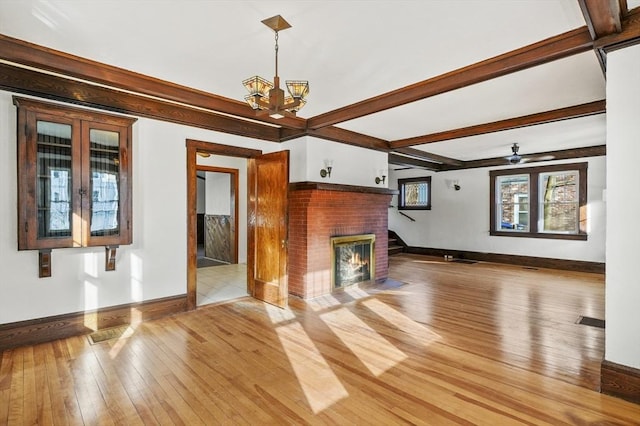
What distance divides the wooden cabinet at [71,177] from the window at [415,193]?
8048 millimetres

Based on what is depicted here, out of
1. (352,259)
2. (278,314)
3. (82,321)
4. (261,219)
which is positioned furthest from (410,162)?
(82,321)

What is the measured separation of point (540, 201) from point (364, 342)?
6.71 metres

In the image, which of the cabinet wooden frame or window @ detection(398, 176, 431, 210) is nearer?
the cabinet wooden frame

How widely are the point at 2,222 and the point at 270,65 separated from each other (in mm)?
2938

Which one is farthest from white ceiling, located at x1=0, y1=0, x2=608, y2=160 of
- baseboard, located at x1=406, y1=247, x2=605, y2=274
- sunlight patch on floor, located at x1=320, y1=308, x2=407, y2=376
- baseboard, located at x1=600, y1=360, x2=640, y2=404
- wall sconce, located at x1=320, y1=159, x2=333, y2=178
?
baseboard, located at x1=406, y1=247, x2=605, y2=274

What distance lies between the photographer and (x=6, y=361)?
2.89m

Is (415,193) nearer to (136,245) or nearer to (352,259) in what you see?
(352,259)

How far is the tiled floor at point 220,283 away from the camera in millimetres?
5027

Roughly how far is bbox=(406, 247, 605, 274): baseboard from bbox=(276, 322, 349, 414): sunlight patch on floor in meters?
6.65

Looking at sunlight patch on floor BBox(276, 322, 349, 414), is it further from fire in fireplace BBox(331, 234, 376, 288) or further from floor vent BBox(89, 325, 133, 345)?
fire in fireplace BBox(331, 234, 376, 288)

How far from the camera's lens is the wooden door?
461 centimetres

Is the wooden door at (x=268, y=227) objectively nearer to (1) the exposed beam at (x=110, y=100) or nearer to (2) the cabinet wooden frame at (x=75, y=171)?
(1) the exposed beam at (x=110, y=100)

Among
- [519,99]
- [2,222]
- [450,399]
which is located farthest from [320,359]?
[519,99]

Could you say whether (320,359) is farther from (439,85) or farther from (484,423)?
(439,85)
